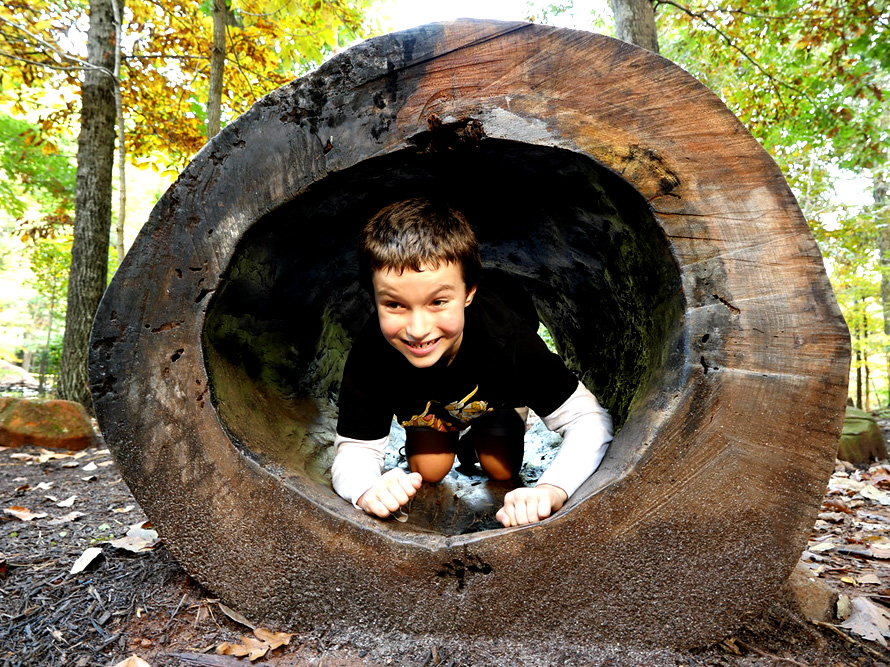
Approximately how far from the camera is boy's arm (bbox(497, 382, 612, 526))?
174 cm

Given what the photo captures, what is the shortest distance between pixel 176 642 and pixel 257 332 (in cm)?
117

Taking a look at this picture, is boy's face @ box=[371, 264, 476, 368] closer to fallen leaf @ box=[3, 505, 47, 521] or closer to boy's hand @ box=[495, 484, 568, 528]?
boy's hand @ box=[495, 484, 568, 528]

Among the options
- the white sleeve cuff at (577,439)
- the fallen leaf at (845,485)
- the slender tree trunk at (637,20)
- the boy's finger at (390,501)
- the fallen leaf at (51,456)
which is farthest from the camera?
the fallen leaf at (51,456)

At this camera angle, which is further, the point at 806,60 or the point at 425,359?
the point at 806,60

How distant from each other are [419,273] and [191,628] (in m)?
1.31

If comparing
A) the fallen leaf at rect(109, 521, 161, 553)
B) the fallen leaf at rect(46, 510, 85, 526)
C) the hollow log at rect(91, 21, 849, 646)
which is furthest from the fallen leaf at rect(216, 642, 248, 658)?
the fallen leaf at rect(46, 510, 85, 526)

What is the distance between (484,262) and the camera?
3326mm

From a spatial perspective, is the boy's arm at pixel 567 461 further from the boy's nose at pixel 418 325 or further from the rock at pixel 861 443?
the rock at pixel 861 443

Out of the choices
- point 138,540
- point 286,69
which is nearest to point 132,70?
point 286,69

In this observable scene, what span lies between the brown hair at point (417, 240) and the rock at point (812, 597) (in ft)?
5.12

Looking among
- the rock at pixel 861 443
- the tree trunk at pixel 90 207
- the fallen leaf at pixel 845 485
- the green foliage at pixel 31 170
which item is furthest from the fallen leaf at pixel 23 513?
the green foliage at pixel 31 170

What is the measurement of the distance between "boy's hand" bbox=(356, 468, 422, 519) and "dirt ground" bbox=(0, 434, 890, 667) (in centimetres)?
38

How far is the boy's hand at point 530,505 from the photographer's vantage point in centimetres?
172

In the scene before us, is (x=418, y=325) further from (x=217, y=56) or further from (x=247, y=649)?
(x=217, y=56)
